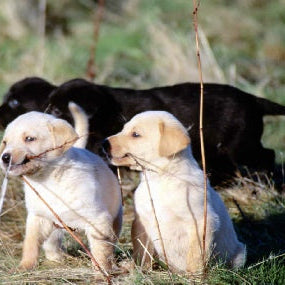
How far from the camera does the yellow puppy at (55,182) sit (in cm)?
392

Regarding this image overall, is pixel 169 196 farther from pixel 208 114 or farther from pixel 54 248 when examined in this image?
pixel 208 114

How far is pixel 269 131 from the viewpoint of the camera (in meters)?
8.47

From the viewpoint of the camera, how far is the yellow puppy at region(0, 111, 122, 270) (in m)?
3.92

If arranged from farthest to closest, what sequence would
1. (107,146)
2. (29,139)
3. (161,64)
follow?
(161,64), (107,146), (29,139)

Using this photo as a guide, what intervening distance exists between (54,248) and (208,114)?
2.35m

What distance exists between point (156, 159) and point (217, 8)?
30.3 feet

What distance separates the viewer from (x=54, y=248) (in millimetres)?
4551

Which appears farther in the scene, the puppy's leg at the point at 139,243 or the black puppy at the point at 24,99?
the black puppy at the point at 24,99

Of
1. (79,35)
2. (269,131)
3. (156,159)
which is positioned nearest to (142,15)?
(79,35)

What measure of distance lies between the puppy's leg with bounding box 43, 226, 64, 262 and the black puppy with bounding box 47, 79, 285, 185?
5.91 ft

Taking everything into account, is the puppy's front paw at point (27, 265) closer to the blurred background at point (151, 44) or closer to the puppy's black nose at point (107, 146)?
the puppy's black nose at point (107, 146)

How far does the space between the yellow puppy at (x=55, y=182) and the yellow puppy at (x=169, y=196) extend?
201mm

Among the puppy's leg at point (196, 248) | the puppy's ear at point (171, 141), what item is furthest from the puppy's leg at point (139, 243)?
the puppy's ear at point (171, 141)

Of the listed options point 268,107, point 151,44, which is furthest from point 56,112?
point 151,44
